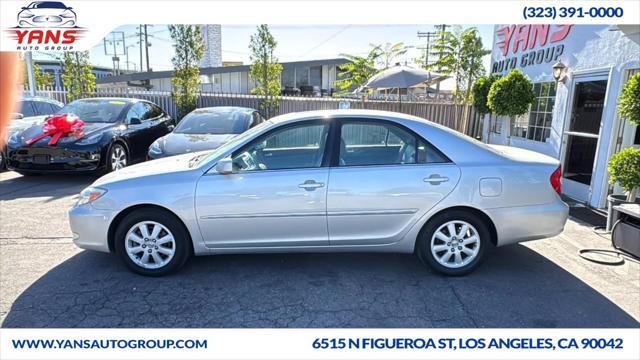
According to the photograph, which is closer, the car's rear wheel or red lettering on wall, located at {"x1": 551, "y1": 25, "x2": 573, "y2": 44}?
red lettering on wall, located at {"x1": 551, "y1": 25, "x2": 573, "y2": 44}

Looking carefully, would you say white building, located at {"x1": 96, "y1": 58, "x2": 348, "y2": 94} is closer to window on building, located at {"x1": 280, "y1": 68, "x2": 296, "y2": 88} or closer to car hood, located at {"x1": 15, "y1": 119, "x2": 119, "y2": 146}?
window on building, located at {"x1": 280, "y1": 68, "x2": 296, "y2": 88}

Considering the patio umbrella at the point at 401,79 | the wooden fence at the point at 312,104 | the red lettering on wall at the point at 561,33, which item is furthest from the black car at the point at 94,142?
the red lettering on wall at the point at 561,33

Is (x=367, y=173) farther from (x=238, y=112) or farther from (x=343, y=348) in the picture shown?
(x=238, y=112)

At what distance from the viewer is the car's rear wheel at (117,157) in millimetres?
7152

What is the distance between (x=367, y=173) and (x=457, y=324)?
1355mm

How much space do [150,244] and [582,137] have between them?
654cm

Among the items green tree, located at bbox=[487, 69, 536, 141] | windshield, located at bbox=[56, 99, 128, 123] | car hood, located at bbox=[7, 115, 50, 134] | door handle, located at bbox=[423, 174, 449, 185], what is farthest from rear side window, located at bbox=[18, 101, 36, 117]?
green tree, located at bbox=[487, 69, 536, 141]

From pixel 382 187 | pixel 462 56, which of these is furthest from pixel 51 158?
pixel 462 56

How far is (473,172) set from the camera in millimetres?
3367

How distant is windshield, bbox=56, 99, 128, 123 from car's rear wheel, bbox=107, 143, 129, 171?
64cm

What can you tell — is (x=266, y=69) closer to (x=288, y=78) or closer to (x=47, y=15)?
(x=47, y=15)

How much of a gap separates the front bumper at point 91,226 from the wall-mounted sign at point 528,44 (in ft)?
24.0

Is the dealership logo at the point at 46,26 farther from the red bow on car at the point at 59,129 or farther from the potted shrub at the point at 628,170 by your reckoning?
the potted shrub at the point at 628,170

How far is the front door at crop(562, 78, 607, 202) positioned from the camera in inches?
235
